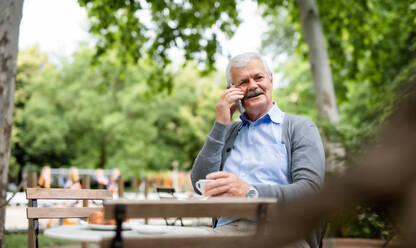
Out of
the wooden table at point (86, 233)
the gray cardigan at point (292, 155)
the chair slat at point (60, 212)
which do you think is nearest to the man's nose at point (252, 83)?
the gray cardigan at point (292, 155)

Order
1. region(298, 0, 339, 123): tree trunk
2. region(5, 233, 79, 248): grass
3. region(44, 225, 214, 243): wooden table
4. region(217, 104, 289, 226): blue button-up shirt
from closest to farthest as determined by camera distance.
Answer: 1. region(44, 225, 214, 243): wooden table
2. region(217, 104, 289, 226): blue button-up shirt
3. region(5, 233, 79, 248): grass
4. region(298, 0, 339, 123): tree trunk

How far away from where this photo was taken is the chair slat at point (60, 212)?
2760mm

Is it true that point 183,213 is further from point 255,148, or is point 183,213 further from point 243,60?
point 243,60

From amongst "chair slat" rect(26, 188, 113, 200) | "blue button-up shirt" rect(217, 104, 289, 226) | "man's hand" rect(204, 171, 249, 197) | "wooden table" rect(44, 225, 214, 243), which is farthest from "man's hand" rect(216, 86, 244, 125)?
"chair slat" rect(26, 188, 113, 200)

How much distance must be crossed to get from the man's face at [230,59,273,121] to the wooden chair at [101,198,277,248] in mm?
1257

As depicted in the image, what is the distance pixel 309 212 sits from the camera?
0.71 meters

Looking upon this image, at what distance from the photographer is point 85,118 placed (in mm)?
32719

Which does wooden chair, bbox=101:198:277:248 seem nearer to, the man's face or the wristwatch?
the wristwatch

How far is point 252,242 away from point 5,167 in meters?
3.49

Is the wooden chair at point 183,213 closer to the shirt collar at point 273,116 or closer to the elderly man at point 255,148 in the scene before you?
the elderly man at point 255,148

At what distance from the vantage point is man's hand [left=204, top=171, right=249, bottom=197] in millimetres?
2059

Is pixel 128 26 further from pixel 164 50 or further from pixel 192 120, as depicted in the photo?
pixel 192 120

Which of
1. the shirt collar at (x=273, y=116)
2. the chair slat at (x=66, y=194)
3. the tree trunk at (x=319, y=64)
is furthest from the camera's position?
the tree trunk at (x=319, y=64)

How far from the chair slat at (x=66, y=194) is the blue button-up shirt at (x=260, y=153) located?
3.13 feet
